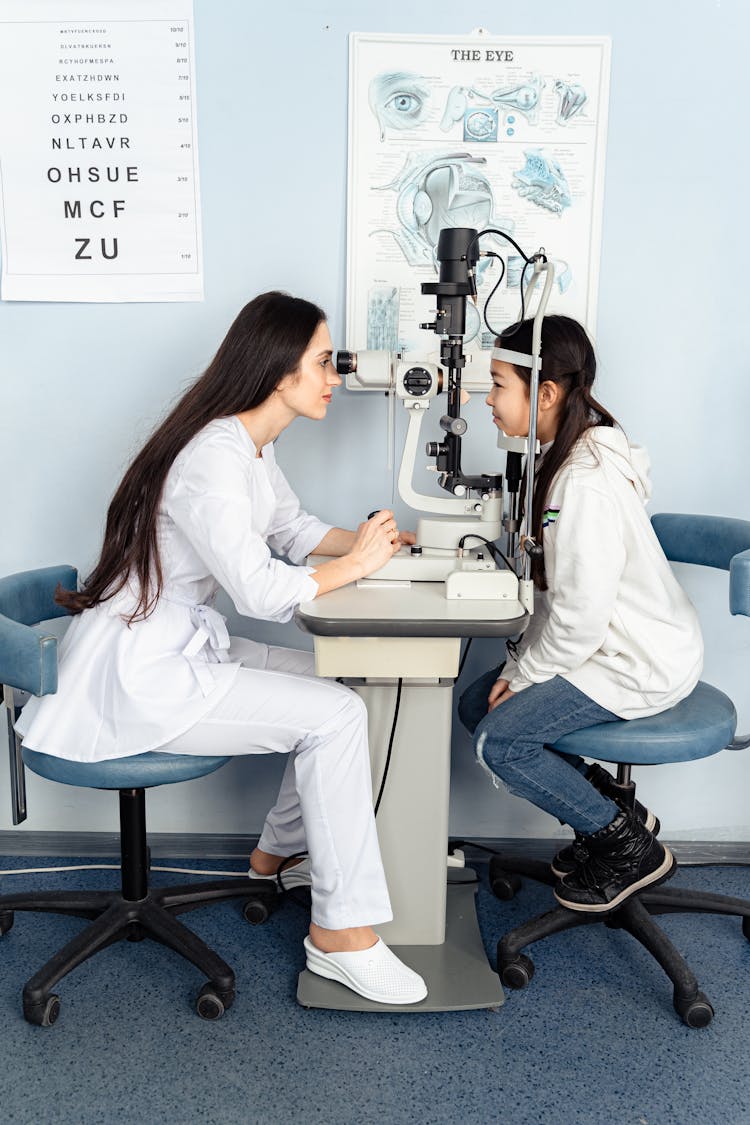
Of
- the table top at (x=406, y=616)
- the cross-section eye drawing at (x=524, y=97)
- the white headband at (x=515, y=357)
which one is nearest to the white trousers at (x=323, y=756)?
the table top at (x=406, y=616)

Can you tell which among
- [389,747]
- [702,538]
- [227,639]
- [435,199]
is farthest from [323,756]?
[435,199]

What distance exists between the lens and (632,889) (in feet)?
5.96

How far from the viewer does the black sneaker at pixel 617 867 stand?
70.9 inches

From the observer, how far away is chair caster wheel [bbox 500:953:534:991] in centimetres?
181

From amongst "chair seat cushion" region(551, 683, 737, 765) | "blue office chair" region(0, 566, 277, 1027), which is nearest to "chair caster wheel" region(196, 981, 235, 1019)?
"blue office chair" region(0, 566, 277, 1027)

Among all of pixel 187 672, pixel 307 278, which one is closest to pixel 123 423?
pixel 307 278

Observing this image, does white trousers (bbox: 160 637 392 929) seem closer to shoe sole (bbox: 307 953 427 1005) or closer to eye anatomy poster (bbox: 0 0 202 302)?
shoe sole (bbox: 307 953 427 1005)

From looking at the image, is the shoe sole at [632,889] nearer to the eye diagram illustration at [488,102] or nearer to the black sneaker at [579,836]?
the black sneaker at [579,836]

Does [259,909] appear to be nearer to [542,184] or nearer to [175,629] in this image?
[175,629]

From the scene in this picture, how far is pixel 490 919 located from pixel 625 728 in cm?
57

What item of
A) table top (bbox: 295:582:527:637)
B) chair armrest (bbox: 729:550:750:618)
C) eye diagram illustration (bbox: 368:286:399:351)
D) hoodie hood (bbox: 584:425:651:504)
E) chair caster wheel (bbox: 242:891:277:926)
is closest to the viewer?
table top (bbox: 295:582:527:637)

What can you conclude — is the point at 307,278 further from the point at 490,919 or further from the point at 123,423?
the point at 490,919

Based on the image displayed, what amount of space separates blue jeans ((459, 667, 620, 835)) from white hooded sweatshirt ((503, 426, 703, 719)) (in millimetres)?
31

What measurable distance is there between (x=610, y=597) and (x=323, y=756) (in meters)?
0.56
